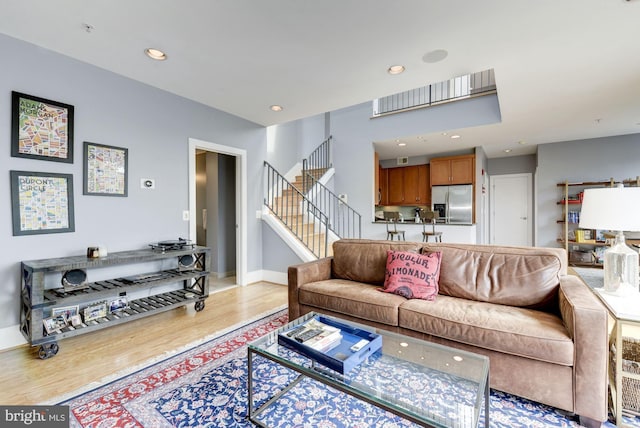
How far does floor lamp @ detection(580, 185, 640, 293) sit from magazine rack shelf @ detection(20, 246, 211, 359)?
3.54 meters

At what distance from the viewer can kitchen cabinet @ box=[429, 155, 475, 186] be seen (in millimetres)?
6305

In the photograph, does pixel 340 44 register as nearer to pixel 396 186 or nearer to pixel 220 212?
pixel 220 212

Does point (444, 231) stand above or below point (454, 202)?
below

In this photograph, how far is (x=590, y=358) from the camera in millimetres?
1492

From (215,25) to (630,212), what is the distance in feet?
10.2

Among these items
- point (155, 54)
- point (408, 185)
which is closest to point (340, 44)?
point (155, 54)

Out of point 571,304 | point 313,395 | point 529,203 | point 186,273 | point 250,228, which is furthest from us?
point 529,203

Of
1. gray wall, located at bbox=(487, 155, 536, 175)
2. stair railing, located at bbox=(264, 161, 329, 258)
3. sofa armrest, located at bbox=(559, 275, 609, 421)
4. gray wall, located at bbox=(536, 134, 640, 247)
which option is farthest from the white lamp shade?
gray wall, located at bbox=(487, 155, 536, 175)

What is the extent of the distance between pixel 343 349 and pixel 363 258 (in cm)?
143

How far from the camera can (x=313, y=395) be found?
69.1 inches

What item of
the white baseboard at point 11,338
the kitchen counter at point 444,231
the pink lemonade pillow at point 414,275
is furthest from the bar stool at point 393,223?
the white baseboard at point 11,338

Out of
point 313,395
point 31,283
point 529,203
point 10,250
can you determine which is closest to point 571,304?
point 313,395

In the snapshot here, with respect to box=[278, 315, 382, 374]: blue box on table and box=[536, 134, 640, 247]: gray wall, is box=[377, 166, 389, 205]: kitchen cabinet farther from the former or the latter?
box=[278, 315, 382, 374]: blue box on table

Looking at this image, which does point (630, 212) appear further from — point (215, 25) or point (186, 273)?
point (186, 273)
